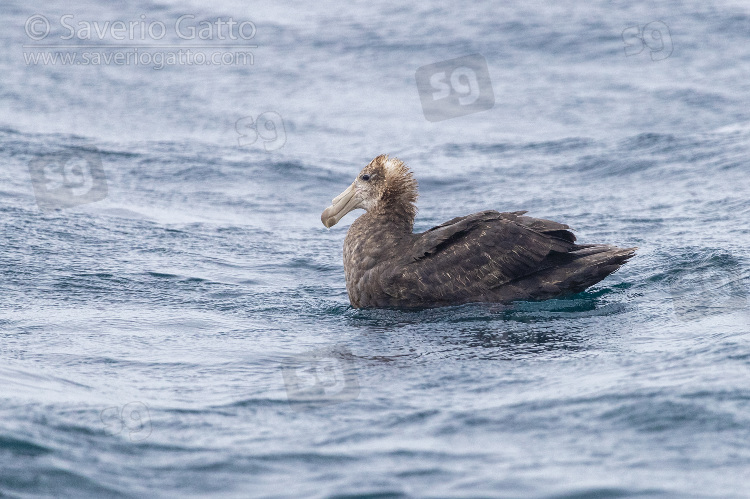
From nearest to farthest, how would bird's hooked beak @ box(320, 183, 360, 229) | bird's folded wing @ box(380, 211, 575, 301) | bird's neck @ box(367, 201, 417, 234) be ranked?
bird's folded wing @ box(380, 211, 575, 301)
bird's neck @ box(367, 201, 417, 234)
bird's hooked beak @ box(320, 183, 360, 229)

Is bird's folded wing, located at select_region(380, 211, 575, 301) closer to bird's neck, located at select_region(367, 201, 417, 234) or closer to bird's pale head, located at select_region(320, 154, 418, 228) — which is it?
bird's neck, located at select_region(367, 201, 417, 234)

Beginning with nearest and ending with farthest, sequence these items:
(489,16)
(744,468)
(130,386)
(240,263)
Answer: (744,468) < (130,386) < (240,263) < (489,16)

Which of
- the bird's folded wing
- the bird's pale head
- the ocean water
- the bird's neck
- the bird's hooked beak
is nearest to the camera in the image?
the ocean water

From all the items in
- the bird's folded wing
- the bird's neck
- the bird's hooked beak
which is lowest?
the bird's folded wing

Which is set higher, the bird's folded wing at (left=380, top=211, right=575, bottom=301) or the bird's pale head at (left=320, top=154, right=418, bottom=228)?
the bird's pale head at (left=320, top=154, right=418, bottom=228)

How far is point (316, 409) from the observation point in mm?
6812

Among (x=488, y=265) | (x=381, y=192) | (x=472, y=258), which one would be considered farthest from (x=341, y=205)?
(x=488, y=265)

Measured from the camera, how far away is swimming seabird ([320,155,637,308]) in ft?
29.7

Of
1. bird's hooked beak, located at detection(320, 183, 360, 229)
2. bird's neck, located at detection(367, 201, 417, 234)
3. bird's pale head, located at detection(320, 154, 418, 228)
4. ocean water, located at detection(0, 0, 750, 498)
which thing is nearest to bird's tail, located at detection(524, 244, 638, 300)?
ocean water, located at detection(0, 0, 750, 498)

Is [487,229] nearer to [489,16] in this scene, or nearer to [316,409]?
[316,409]

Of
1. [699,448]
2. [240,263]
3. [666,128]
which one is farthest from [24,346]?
[666,128]

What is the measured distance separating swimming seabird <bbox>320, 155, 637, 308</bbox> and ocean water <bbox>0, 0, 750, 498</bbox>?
0.19m

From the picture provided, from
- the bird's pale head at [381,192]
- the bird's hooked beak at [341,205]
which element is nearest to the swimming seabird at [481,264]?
the bird's pale head at [381,192]

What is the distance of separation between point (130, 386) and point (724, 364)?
4327 millimetres
